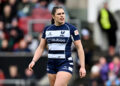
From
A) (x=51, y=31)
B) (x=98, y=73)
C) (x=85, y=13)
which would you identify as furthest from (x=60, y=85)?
(x=85, y=13)

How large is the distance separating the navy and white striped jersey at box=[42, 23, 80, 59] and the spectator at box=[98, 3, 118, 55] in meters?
7.85

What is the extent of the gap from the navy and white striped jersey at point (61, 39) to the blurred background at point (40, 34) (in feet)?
20.3

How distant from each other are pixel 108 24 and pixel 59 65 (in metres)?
8.18

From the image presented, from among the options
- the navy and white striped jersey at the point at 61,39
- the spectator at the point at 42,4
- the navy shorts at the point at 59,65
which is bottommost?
the spectator at the point at 42,4

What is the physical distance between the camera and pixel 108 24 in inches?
770

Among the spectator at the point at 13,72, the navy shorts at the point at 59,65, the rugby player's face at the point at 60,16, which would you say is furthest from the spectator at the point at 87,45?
the rugby player's face at the point at 60,16

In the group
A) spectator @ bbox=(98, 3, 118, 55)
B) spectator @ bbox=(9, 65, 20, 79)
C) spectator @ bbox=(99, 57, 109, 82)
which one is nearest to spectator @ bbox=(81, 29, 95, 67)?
spectator @ bbox=(98, 3, 118, 55)

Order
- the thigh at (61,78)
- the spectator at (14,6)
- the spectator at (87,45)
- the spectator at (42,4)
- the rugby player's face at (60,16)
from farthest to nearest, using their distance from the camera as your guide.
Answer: the spectator at (14,6) < the spectator at (42,4) < the spectator at (87,45) < the rugby player's face at (60,16) < the thigh at (61,78)

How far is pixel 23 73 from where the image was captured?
742 inches

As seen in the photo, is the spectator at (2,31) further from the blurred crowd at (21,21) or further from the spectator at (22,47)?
the spectator at (22,47)

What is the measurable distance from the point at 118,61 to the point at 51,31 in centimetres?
646

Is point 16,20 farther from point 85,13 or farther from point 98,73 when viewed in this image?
point 98,73

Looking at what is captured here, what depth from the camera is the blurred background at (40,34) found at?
60.1ft

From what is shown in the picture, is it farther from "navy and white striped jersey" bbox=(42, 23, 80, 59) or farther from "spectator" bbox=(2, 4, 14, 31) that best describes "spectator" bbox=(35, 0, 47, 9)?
"navy and white striped jersey" bbox=(42, 23, 80, 59)
